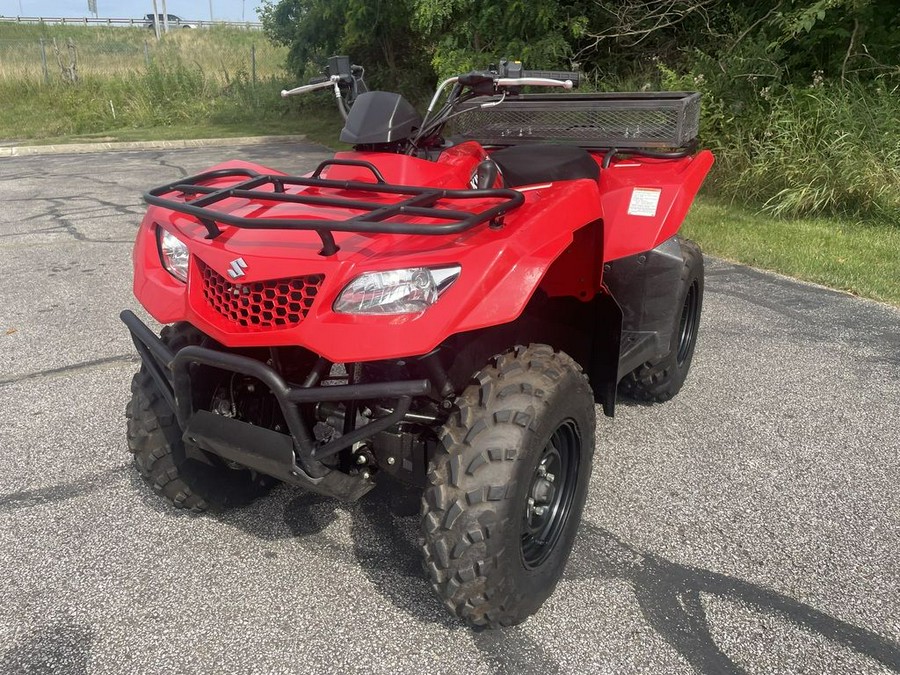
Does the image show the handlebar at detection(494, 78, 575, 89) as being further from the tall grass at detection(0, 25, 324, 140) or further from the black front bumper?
the tall grass at detection(0, 25, 324, 140)

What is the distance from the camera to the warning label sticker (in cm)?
275

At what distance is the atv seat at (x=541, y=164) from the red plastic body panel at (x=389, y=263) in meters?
0.28

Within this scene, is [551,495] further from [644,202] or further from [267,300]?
[644,202]

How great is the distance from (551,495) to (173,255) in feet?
4.33

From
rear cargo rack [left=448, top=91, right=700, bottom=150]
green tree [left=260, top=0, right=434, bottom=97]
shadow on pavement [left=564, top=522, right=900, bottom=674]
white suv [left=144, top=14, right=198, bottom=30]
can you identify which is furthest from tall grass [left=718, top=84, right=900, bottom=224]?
white suv [left=144, top=14, right=198, bottom=30]

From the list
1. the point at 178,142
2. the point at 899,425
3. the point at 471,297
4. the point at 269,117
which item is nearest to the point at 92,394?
the point at 471,297

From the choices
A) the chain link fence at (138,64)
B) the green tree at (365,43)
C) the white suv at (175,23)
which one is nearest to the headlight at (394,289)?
the green tree at (365,43)

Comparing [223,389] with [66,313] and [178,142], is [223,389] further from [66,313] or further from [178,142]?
[178,142]

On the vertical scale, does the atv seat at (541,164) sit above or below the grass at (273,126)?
above

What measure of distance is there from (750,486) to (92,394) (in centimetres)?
305

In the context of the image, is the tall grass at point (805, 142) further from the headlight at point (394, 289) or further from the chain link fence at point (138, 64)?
the chain link fence at point (138, 64)

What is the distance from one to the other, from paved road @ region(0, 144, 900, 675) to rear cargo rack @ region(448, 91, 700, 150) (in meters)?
1.24

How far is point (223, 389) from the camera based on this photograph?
7.58 ft

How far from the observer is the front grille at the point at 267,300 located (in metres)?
1.78
